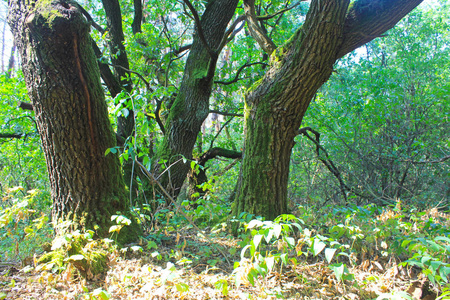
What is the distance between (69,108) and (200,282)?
1832 mm

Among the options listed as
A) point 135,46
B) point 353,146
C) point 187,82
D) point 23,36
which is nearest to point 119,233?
point 23,36

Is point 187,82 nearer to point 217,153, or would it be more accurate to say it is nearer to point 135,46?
point 135,46

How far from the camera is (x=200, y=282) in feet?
7.25

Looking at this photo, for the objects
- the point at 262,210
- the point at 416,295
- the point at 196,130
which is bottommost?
the point at 416,295

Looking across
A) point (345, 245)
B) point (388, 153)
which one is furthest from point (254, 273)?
point (388, 153)

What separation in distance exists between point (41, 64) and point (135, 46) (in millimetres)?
3127

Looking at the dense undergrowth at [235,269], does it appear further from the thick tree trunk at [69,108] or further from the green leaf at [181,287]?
the thick tree trunk at [69,108]

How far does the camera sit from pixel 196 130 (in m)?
4.96

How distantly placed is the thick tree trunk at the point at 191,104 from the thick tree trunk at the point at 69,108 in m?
1.96

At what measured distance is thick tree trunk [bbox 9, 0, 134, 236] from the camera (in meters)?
2.28

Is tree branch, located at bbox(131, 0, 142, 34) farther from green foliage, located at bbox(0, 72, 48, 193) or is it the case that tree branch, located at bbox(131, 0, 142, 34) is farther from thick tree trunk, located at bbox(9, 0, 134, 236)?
thick tree trunk, located at bbox(9, 0, 134, 236)

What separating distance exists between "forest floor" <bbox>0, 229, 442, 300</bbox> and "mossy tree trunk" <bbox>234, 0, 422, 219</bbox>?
96cm

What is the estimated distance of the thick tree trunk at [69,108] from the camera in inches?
89.8

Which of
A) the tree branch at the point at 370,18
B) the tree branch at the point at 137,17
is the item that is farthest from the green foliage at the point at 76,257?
the tree branch at the point at 137,17
